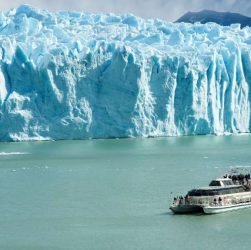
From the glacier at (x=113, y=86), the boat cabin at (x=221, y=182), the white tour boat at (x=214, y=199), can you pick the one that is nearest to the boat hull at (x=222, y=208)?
the white tour boat at (x=214, y=199)

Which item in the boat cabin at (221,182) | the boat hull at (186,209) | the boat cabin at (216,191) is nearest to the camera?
the boat hull at (186,209)

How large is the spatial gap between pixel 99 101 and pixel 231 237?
28409 millimetres

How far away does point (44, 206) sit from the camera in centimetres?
1903

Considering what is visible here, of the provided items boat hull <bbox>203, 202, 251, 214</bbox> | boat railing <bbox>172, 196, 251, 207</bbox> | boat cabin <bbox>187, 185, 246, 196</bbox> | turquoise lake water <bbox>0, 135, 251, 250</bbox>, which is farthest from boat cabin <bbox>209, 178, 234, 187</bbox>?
turquoise lake water <bbox>0, 135, 251, 250</bbox>

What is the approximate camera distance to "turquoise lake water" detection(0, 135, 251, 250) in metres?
15.0

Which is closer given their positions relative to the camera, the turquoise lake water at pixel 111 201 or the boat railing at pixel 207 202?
the turquoise lake water at pixel 111 201

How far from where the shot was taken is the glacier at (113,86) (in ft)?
137

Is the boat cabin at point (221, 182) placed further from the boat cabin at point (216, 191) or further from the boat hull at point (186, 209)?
the boat hull at point (186, 209)

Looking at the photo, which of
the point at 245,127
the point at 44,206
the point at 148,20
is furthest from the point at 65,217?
the point at 148,20

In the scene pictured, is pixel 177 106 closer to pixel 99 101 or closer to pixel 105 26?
pixel 99 101

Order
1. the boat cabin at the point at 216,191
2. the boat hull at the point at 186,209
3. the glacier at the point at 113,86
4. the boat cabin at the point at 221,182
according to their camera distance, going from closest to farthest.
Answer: the boat hull at the point at 186,209 < the boat cabin at the point at 216,191 < the boat cabin at the point at 221,182 < the glacier at the point at 113,86

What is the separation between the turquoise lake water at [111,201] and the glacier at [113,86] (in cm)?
493

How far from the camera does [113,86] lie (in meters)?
43.2

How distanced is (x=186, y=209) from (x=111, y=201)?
2.61 m
